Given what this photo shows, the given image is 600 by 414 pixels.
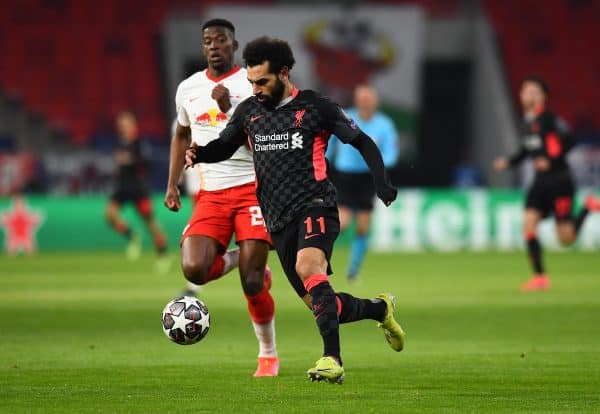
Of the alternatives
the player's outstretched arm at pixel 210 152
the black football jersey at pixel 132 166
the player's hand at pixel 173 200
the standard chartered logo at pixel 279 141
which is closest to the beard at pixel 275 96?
the standard chartered logo at pixel 279 141

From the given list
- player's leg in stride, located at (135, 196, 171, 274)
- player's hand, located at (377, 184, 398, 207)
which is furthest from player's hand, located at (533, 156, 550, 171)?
player's hand, located at (377, 184, 398, 207)

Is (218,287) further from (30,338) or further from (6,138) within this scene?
(6,138)

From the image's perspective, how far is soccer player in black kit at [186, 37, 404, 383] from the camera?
7633 millimetres

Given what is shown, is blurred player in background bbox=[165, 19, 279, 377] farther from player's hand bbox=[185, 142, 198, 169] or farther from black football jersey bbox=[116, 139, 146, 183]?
black football jersey bbox=[116, 139, 146, 183]

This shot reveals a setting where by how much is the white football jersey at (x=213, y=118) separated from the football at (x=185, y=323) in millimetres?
1029

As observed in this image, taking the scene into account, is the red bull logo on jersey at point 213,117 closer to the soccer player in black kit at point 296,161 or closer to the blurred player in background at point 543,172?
the soccer player in black kit at point 296,161

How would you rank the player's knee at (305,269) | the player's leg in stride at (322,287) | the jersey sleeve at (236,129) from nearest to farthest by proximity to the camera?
the player's leg in stride at (322,287), the player's knee at (305,269), the jersey sleeve at (236,129)

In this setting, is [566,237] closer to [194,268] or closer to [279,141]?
[194,268]

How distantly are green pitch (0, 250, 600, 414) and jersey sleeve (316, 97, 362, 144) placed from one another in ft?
4.93

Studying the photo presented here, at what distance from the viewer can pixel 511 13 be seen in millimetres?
36031

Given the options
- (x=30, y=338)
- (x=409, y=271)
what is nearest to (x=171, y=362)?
(x=30, y=338)

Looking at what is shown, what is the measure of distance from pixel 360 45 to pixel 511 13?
4770 mm

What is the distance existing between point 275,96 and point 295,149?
0.35 meters

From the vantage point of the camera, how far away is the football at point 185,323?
8180mm
